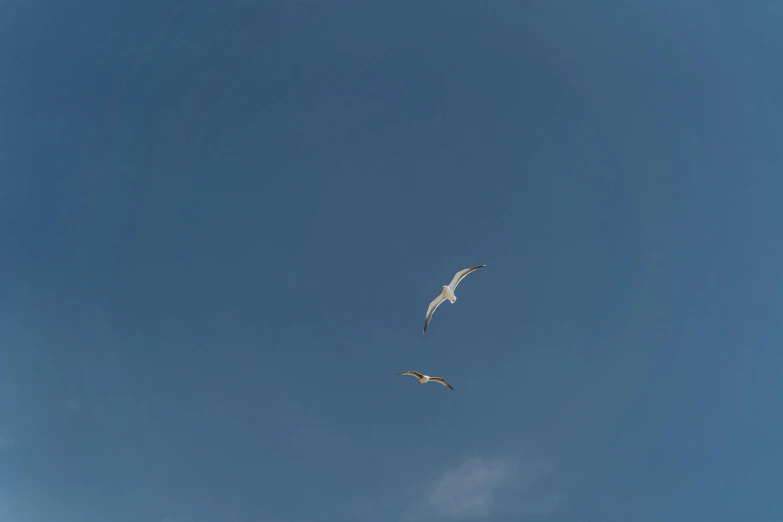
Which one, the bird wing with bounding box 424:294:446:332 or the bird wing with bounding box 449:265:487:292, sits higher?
the bird wing with bounding box 449:265:487:292

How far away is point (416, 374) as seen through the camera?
138ft

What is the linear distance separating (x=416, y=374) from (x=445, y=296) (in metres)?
8.20

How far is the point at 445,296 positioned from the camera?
43.9 metres

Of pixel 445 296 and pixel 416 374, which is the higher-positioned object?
pixel 445 296

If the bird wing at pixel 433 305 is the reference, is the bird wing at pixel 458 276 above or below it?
above
